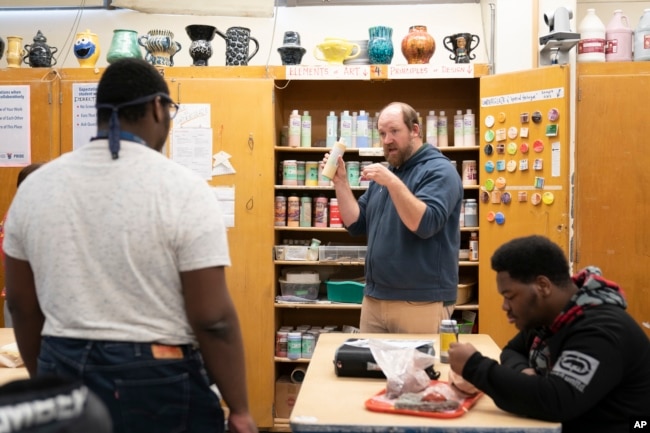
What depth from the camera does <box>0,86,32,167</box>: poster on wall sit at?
462 centimetres

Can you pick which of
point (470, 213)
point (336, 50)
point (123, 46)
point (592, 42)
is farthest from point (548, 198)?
point (123, 46)

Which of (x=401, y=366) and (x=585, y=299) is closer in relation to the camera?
(x=585, y=299)

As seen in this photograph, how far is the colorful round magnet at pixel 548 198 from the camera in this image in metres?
4.01

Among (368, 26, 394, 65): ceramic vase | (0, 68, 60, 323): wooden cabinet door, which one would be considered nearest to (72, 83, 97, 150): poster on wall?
(0, 68, 60, 323): wooden cabinet door

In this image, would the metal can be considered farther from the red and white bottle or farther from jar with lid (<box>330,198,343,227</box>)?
the red and white bottle

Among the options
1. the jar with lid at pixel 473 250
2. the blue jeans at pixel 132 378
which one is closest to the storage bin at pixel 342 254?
the jar with lid at pixel 473 250

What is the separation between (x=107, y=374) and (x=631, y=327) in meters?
1.26

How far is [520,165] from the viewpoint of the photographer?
4.14 meters

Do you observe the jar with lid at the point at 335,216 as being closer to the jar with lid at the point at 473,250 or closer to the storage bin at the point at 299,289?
the storage bin at the point at 299,289

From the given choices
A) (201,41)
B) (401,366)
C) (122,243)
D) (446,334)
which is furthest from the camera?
(201,41)

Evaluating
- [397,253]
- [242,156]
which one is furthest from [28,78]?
[397,253]

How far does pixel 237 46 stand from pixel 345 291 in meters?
1.73

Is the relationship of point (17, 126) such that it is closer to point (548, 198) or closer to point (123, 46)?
point (123, 46)

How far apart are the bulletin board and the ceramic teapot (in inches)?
34.0
